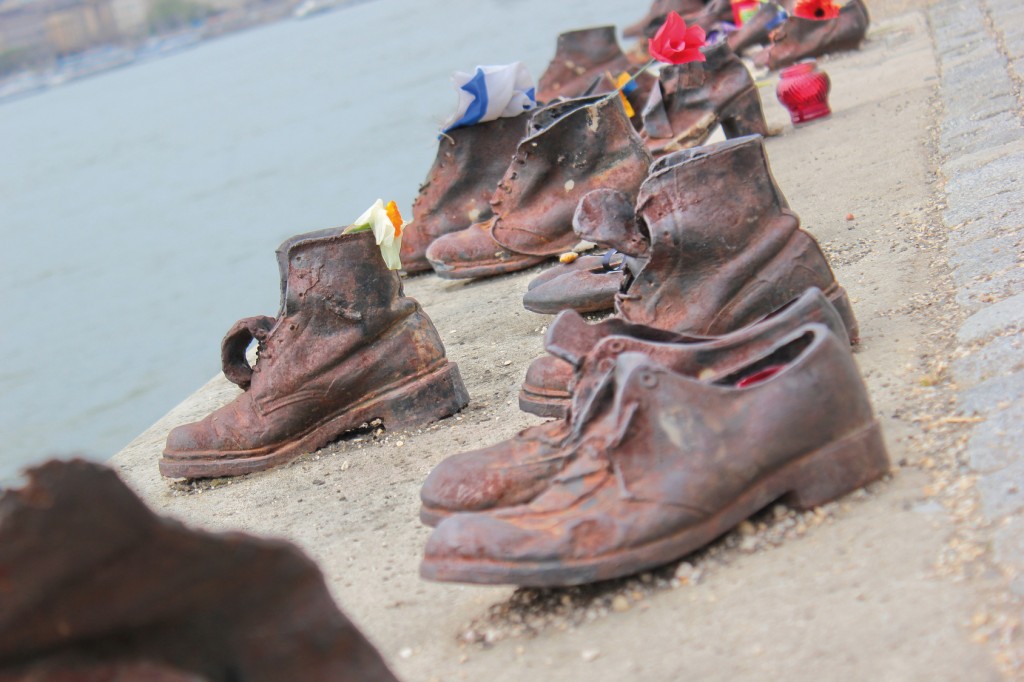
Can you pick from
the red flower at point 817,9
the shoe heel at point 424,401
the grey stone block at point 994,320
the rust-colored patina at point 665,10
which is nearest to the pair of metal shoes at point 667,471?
the grey stone block at point 994,320

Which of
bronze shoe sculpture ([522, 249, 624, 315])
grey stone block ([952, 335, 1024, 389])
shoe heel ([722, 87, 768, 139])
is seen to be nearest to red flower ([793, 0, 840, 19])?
shoe heel ([722, 87, 768, 139])

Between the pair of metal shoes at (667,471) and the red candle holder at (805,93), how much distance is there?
3.89 m

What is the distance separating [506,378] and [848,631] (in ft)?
5.47

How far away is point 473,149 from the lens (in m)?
4.59

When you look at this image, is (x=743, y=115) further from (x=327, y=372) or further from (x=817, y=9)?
(x=327, y=372)

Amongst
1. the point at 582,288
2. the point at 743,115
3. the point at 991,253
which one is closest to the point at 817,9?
the point at 743,115

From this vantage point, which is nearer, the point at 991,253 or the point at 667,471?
the point at 667,471

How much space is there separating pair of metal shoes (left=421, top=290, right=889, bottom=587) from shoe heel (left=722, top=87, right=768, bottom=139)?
3332 millimetres

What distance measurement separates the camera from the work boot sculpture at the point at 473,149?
4.43 metres

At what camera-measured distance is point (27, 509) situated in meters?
1.12

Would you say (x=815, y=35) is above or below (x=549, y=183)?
below

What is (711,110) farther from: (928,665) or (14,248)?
(14,248)

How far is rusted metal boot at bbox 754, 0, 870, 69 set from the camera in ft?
23.9

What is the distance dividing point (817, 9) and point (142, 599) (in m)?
6.78
